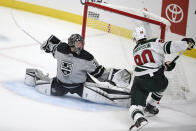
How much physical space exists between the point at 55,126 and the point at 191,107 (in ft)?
6.07

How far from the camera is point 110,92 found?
430 cm

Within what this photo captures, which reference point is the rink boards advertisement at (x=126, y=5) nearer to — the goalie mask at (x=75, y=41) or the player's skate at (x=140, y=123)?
the goalie mask at (x=75, y=41)

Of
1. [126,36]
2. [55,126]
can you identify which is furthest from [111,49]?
[55,126]

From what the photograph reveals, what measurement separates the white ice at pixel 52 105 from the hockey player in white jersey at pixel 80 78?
0.19 meters

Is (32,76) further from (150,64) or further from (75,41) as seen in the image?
(150,64)

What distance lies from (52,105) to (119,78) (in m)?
0.76

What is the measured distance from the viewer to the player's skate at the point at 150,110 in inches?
162

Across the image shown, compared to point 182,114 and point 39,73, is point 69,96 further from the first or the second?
point 182,114

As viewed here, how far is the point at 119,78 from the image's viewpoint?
4246mm

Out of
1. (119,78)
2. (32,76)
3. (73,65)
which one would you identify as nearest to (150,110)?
(119,78)

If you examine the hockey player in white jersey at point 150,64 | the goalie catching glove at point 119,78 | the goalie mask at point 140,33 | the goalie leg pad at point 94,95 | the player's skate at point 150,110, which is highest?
the goalie mask at point 140,33

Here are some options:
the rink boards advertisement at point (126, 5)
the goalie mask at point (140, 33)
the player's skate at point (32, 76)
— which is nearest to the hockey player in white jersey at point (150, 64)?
the goalie mask at point (140, 33)

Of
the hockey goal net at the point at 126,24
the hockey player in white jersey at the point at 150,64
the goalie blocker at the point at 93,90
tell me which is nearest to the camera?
the hockey player in white jersey at the point at 150,64

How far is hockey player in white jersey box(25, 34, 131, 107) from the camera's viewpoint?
4.12m
